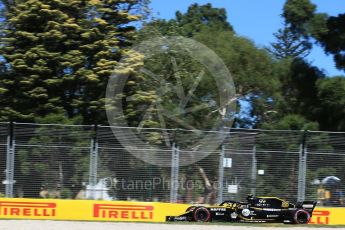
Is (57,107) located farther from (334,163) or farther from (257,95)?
(257,95)

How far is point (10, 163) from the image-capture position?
1959 centimetres

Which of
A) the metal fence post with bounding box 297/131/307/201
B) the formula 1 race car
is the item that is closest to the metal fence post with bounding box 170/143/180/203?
the formula 1 race car

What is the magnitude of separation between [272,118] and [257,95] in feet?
6.17

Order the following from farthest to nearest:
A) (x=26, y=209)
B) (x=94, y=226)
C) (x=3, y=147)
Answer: (x=3, y=147) < (x=26, y=209) < (x=94, y=226)

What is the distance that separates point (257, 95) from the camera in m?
35.3

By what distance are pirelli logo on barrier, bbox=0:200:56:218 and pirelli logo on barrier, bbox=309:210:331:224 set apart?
8.40m

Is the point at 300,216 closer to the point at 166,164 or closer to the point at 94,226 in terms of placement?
the point at 166,164

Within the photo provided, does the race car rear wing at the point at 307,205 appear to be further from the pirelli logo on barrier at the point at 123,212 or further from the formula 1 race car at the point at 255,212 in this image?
the pirelli logo on barrier at the point at 123,212

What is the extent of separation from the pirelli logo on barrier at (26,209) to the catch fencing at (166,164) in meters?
1.38

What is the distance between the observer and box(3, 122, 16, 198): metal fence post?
19516 mm

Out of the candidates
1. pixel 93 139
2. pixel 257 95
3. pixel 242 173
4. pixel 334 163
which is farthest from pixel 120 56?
pixel 257 95

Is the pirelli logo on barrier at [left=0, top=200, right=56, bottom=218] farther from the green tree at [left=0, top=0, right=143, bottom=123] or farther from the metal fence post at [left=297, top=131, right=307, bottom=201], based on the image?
the metal fence post at [left=297, top=131, right=307, bottom=201]

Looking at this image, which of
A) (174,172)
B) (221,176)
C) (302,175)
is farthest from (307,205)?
(174,172)

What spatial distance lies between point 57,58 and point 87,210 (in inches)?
319
